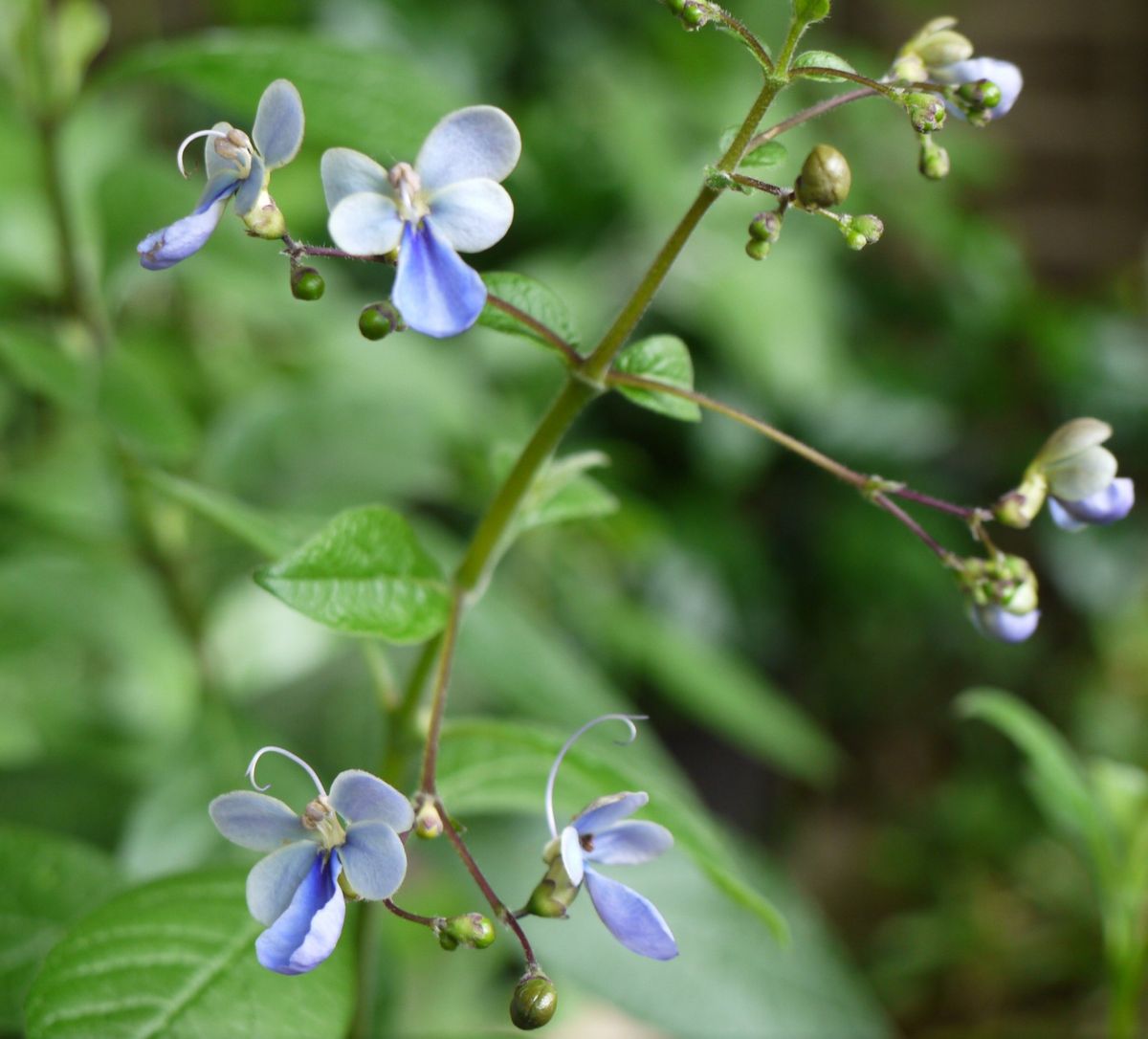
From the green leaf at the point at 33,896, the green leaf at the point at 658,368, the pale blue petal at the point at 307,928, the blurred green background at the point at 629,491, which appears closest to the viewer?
the pale blue petal at the point at 307,928

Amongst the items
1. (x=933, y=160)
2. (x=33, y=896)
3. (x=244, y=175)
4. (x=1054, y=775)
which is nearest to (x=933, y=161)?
(x=933, y=160)

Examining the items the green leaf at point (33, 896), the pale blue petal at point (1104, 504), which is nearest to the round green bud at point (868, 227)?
the pale blue petal at point (1104, 504)

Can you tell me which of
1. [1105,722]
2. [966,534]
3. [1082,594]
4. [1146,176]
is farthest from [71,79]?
[1146,176]

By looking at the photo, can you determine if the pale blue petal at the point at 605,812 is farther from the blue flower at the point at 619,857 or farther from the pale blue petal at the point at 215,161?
the pale blue petal at the point at 215,161

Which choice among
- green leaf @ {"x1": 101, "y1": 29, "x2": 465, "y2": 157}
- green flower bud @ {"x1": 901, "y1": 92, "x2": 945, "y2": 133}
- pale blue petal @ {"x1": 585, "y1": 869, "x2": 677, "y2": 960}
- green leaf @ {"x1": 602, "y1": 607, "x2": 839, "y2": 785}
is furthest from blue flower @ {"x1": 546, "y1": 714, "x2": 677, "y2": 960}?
green leaf @ {"x1": 602, "y1": 607, "x2": 839, "y2": 785}

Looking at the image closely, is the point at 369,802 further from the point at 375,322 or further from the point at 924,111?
the point at 924,111

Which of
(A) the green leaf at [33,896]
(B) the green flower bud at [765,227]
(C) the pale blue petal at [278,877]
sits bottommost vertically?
(A) the green leaf at [33,896]

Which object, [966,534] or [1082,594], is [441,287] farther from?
[1082,594]
